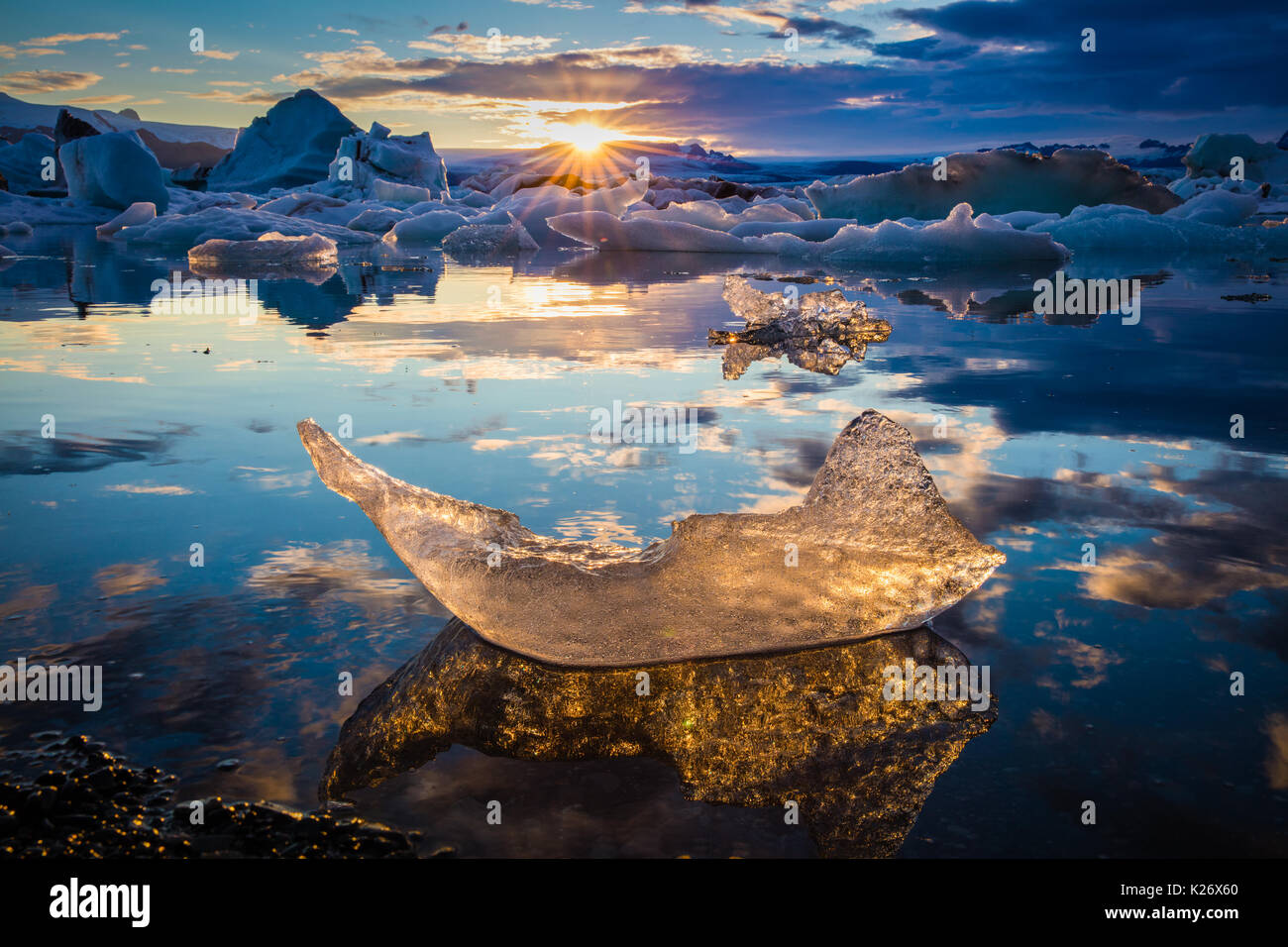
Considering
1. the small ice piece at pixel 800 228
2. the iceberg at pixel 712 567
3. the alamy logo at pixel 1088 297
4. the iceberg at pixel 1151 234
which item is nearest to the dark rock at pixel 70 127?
the small ice piece at pixel 800 228

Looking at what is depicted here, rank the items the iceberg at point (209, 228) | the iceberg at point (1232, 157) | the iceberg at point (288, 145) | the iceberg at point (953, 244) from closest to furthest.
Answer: the iceberg at point (953, 244), the iceberg at point (209, 228), the iceberg at point (1232, 157), the iceberg at point (288, 145)

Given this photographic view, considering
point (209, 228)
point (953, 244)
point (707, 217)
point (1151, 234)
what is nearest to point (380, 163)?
point (209, 228)

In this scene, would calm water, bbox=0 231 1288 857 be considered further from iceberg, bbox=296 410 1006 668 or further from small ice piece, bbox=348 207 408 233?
small ice piece, bbox=348 207 408 233

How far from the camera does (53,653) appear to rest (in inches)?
88.4

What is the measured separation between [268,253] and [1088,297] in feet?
40.6

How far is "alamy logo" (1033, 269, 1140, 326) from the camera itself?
28.7 feet

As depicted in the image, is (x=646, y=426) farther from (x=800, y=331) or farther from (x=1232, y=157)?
(x=1232, y=157)

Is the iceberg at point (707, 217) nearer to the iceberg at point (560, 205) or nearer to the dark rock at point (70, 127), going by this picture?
the iceberg at point (560, 205)

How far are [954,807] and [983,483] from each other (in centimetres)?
195

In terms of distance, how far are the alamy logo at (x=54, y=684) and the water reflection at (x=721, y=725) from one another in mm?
596

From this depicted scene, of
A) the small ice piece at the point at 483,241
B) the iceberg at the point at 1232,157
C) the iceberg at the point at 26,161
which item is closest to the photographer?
the small ice piece at the point at 483,241
